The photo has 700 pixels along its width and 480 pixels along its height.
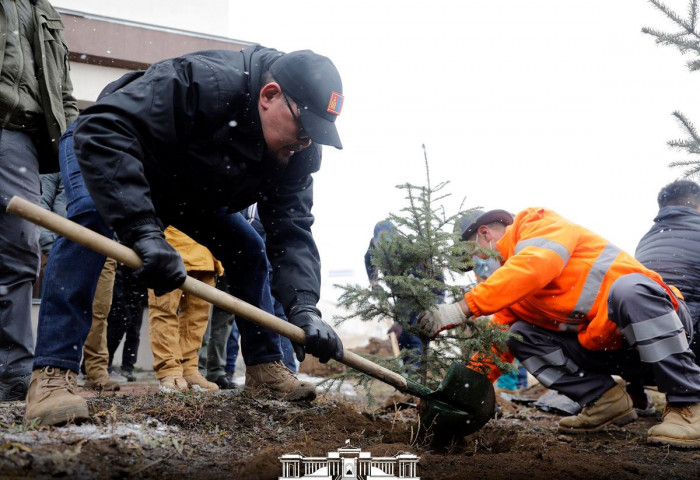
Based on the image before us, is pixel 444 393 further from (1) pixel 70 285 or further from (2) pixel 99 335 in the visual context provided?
(2) pixel 99 335

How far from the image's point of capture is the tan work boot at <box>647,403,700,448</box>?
3.15m

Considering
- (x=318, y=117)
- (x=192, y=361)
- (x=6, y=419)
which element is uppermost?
(x=318, y=117)

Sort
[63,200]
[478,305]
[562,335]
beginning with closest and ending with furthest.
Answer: [478,305]
[562,335]
[63,200]

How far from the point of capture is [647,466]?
2732 millimetres

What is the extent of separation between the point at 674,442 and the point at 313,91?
2644 mm

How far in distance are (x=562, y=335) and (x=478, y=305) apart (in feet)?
2.99

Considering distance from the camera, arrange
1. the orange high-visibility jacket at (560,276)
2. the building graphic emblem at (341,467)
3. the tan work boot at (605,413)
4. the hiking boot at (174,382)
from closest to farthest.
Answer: the building graphic emblem at (341,467)
the orange high-visibility jacket at (560,276)
the hiking boot at (174,382)
the tan work boot at (605,413)

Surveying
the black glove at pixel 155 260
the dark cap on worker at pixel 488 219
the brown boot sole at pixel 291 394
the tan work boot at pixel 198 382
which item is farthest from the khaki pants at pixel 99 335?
the dark cap on worker at pixel 488 219

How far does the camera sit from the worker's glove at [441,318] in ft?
11.1

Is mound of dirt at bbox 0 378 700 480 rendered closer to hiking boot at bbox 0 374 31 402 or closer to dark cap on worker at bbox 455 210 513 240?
hiking boot at bbox 0 374 31 402

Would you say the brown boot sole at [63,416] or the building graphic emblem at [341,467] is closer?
the building graphic emblem at [341,467]

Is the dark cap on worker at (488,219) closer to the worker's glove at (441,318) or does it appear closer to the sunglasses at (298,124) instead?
the worker's glove at (441,318)

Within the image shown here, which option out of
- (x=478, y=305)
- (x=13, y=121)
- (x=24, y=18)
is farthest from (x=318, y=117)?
(x=24, y=18)

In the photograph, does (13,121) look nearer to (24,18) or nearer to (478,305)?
(24,18)
